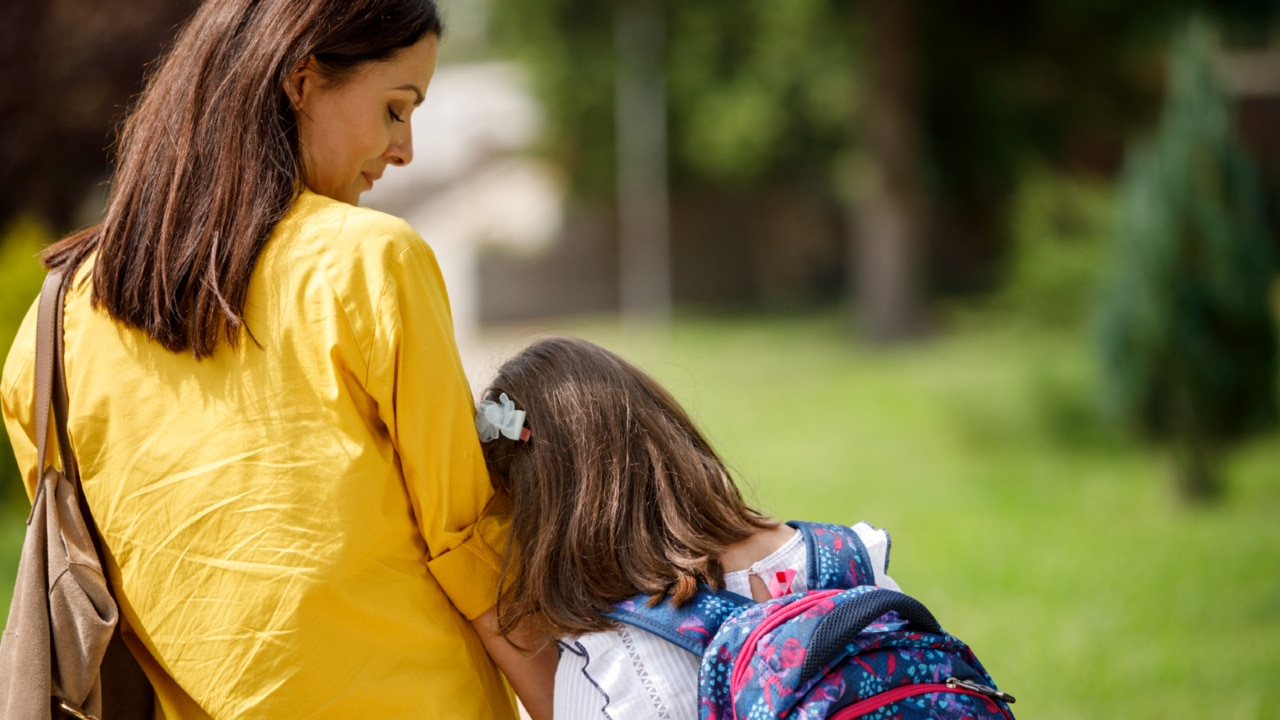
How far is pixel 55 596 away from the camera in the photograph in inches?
66.9

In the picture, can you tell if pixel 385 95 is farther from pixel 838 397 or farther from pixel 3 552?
pixel 838 397

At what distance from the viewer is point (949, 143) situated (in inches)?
834

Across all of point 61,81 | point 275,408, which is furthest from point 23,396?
point 61,81

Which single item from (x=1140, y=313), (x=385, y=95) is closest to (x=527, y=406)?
(x=385, y=95)

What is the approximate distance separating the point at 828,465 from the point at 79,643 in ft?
26.1

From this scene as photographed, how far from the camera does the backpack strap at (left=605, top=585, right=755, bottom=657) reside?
1746 mm

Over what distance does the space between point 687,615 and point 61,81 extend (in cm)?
878

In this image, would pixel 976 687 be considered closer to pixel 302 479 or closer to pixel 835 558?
pixel 835 558

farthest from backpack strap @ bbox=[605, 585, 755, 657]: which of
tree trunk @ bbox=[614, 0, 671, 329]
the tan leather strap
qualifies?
tree trunk @ bbox=[614, 0, 671, 329]

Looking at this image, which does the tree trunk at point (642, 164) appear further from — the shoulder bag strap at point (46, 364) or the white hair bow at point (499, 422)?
the shoulder bag strap at point (46, 364)

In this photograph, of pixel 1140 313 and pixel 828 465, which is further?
pixel 828 465

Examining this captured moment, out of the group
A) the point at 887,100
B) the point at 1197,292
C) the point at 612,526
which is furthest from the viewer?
the point at 887,100

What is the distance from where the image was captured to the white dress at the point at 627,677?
68.1 inches

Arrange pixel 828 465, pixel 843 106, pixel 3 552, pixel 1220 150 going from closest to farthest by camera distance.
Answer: pixel 3 552, pixel 1220 150, pixel 828 465, pixel 843 106
